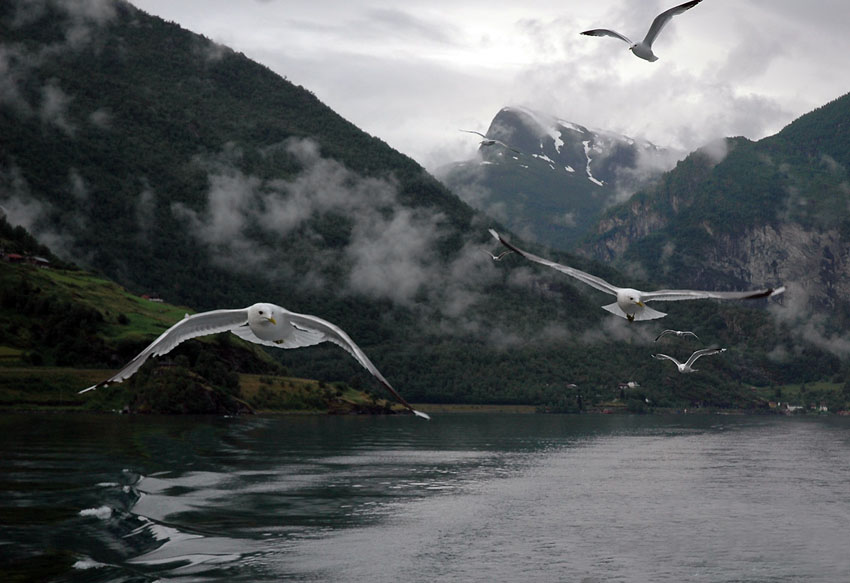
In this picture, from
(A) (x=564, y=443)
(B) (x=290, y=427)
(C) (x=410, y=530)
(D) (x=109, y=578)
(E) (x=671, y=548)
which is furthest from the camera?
(B) (x=290, y=427)

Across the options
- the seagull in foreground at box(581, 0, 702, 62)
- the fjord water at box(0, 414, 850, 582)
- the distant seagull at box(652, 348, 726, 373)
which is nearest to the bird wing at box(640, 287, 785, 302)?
the seagull in foreground at box(581, 0, 702, 62)

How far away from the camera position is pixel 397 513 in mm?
72250

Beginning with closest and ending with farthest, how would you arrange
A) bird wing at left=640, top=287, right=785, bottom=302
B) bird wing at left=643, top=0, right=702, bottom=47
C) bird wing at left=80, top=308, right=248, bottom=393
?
bird wing at left=640, top=287, right=785, bottom=302, bird wing at left=80, top=308, right=248, bottom=393, bird wing at left=643, top=0, right=702, bottom=47

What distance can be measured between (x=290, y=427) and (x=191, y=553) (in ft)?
414

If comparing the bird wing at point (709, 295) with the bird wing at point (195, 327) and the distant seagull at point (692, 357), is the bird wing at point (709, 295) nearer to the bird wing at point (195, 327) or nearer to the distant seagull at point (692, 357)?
the bird wing at point (195, 327)

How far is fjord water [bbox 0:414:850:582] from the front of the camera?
51969mm

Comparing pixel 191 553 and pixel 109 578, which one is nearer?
pixel 109 578

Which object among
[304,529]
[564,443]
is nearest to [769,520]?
[304,529]

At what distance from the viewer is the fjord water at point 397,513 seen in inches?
2046

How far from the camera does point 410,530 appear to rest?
64625 millimetres

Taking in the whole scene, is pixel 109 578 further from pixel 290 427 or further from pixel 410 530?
pixel 290 427

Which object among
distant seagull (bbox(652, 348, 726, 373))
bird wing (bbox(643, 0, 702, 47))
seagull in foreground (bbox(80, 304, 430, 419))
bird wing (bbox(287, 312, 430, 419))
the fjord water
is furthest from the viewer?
distant seagull (bbox(652, 348, 726, 373))

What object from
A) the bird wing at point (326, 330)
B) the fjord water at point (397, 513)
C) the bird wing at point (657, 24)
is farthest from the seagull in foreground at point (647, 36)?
the fjord water at point (397, 513)

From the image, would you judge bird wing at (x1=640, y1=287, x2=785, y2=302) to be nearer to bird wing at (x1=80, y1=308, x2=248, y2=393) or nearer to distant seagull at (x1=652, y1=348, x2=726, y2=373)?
bird wing at (x1=80, y1=308, x2=248, y2=393)
